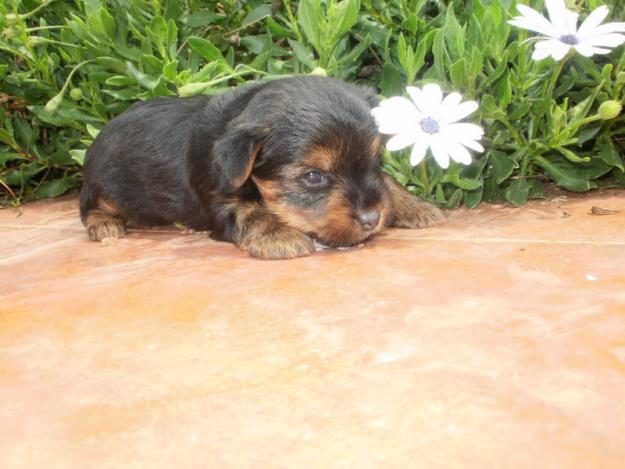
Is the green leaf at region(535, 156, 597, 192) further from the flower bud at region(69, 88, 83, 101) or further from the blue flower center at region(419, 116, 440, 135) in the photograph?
the flower bud at region(69, 88, 83, 101)

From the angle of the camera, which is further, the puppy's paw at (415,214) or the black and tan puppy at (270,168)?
the puppy's paw at (415,214)

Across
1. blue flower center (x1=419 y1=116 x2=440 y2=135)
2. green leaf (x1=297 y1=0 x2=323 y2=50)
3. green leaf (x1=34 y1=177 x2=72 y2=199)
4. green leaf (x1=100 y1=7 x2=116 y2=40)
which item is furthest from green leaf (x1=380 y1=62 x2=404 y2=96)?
green leaf (x1=34 y1=177 x2=72 y2=199)

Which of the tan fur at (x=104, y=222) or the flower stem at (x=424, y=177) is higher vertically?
the flower stem at (x=424, y=177)

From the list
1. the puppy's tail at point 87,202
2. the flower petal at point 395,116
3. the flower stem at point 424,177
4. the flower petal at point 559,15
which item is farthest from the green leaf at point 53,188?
the flower petal at point 559,15

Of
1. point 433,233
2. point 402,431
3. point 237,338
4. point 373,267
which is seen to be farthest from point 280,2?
point 402,431

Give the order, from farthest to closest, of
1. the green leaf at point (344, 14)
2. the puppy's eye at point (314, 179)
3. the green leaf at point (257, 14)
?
the green leaf at point (257, 14), the green leaf at point (344, 14), the puppy's eye at point (314, 179)

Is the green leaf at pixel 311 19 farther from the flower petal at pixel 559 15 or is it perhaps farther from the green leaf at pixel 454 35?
the flower petal at pixel 559 15

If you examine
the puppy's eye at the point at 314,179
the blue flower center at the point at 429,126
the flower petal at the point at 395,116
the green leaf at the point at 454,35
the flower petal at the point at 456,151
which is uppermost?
the green leaf at the point at 454,35

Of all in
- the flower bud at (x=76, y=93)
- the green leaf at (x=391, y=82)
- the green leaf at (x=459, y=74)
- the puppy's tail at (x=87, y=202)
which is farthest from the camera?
the flower bud at (x=76, y=93)
